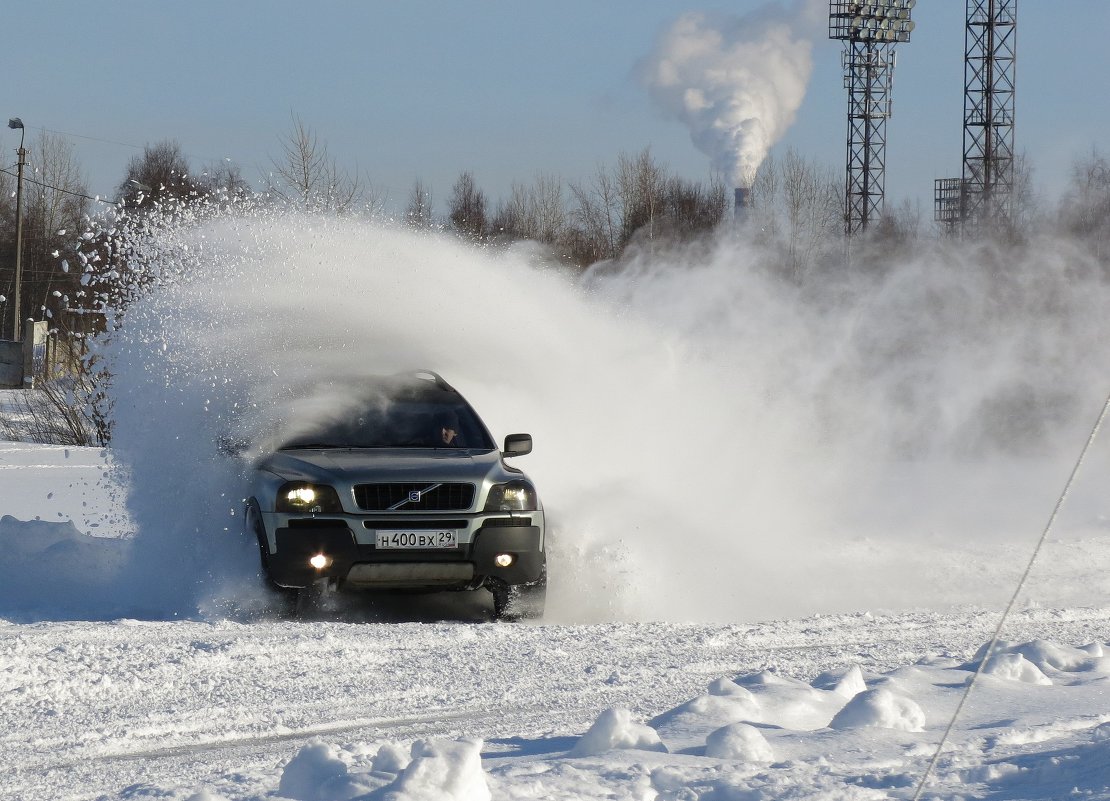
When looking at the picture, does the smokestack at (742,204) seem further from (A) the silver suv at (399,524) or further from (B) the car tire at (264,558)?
(B) the car tire at (264,558)

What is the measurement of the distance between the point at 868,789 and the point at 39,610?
19.0 feet

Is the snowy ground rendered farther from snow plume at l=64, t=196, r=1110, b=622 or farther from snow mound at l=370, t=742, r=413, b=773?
snow plume at l=64, t=196, r=1110, b=622

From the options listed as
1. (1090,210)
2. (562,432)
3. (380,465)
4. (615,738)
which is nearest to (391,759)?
(615,738)

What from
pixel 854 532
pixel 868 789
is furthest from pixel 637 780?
pixel 854 532

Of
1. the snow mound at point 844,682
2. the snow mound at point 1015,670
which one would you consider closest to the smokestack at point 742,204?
the snow mound at point 1015,670

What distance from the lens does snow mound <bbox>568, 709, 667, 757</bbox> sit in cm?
480

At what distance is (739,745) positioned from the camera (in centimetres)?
474

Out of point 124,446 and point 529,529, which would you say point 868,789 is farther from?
point 124,446

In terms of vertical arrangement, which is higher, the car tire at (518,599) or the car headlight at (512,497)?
the car headlight at (512,497)

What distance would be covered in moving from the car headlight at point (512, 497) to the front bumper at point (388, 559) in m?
0.09

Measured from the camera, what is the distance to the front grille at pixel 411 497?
8.01 metres

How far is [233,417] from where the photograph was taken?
30.1ft

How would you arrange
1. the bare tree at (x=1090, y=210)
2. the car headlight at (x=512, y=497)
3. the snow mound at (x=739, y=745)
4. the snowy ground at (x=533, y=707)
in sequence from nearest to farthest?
the snowy ground at (x=533, y=707) → the snow mound at (x=739, y=745) → the car headlight at (x=512, y=497) → the bare tree at (x=1090, y=210)

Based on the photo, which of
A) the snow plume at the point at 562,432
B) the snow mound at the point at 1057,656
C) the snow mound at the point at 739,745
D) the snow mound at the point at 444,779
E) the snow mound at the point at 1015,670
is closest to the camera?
the snow mound at the point at 444,779
